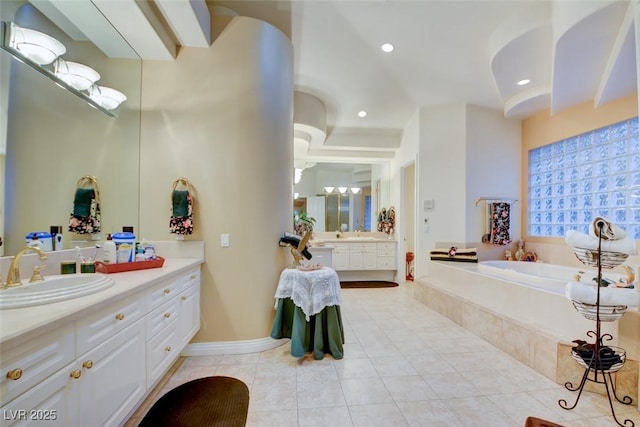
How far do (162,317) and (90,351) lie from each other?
0.68 m

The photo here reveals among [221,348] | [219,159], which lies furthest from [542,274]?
[219,159]

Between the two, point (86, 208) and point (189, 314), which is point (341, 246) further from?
point (86, 208)

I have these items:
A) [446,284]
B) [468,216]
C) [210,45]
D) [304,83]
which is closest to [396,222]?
[468,216]

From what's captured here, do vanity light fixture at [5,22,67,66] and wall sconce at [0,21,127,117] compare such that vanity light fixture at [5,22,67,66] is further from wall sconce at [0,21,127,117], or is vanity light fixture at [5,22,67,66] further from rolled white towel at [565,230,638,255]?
rolled white towel at [565,230,638,255]

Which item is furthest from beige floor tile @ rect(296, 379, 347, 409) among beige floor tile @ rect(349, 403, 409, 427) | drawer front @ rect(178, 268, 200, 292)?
drawer front @ rect(178, 268, 200, 292)

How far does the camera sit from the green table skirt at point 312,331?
2412 millimetres

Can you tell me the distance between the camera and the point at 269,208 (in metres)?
2.69

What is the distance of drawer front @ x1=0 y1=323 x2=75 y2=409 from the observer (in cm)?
84

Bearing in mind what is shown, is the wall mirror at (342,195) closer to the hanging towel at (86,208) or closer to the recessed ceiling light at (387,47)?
the recessed ceiling light at (387,47)

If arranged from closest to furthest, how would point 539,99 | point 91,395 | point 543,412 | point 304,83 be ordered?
point 91,395
point 543,412
point 539,99
point 304,83

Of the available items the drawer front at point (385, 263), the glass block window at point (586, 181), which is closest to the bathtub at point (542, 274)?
the glass block window at point (586, 181)

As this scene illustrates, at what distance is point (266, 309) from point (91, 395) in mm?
1552

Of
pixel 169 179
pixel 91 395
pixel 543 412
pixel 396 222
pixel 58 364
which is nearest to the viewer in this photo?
pixel 58 364

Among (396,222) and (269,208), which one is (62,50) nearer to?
(269,208)
